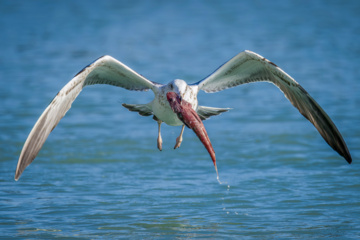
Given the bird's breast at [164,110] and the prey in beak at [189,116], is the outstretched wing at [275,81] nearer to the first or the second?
the bird's breast at [164,110]

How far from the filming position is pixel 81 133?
18.5 metres

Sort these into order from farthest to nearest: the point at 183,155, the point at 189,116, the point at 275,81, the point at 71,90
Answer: the point at 183,155 → the point at 275,81 → the point at 71,90 → the point at 189,116

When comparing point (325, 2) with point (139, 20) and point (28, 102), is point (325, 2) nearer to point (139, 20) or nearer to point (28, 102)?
point (139, 20)

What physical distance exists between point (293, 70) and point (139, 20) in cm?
1432

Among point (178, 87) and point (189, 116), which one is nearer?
point (189, 116)

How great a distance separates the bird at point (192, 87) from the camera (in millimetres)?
10375

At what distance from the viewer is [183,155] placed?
1606 centimetres

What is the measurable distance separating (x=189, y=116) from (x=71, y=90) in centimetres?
194

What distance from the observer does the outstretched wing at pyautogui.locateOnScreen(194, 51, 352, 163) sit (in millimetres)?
10906

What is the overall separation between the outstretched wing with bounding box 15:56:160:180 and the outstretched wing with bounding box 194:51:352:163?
1200 millimetres

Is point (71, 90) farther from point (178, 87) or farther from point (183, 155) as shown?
point (183, 155)

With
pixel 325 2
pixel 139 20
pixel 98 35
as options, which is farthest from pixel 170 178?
pixel 325 2

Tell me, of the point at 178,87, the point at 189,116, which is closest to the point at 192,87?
the point at 178,87

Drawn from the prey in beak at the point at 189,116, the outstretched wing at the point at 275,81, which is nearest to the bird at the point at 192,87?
the outstretched wing at the point at 275,81
